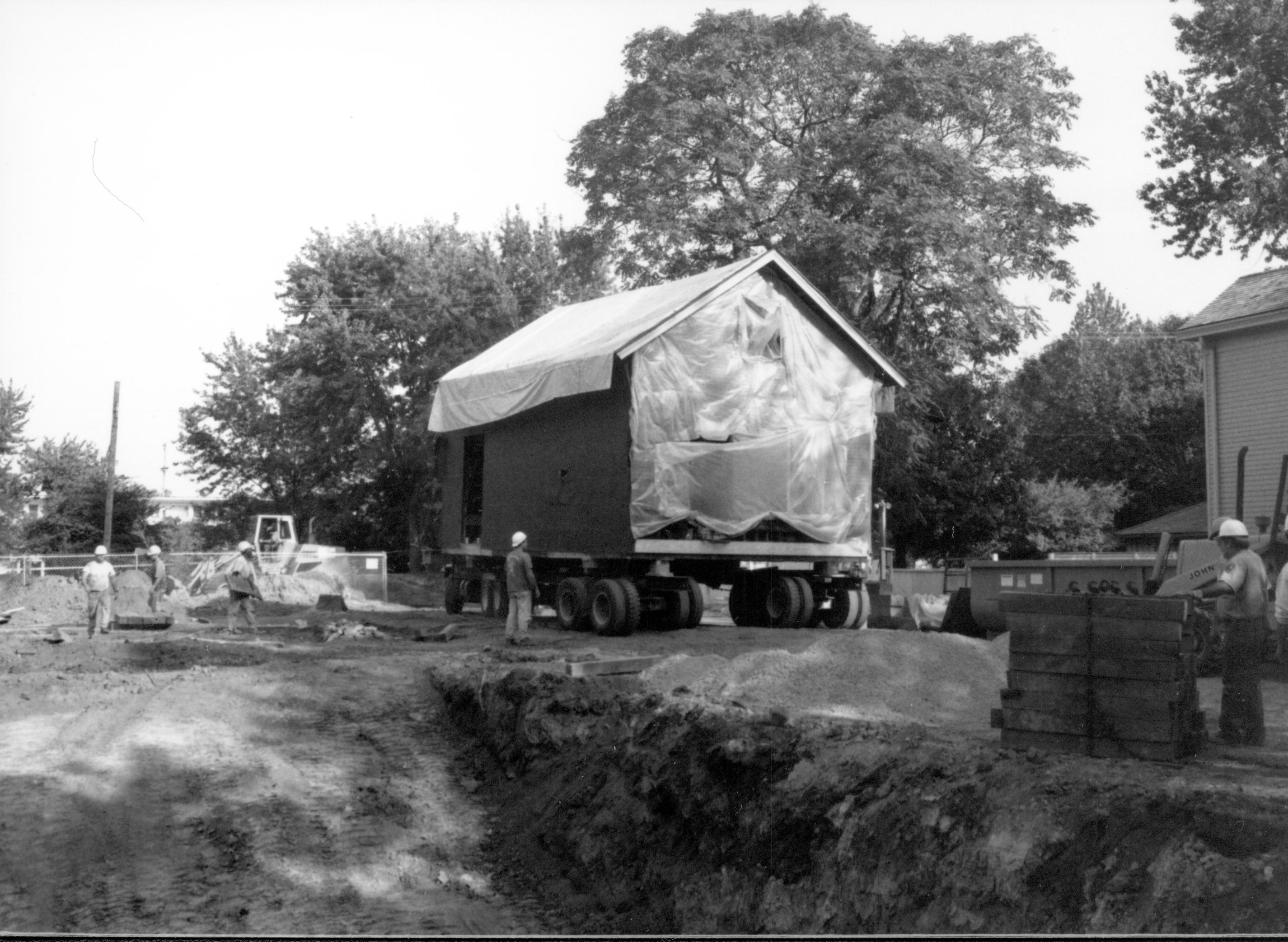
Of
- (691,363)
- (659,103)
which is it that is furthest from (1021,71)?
(691,363)

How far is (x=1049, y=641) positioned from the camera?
8.63 m

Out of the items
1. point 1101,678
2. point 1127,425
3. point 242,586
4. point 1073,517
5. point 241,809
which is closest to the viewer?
point 1101,678

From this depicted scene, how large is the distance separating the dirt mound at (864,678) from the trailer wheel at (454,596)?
1276 centimetres

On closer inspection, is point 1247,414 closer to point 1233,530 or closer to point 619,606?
point 619,606

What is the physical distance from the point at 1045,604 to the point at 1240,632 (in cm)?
192

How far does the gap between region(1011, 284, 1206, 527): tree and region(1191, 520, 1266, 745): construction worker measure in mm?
37399

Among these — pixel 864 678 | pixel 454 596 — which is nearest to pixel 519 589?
pixel 864 678

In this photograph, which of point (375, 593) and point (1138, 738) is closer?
point (1138, 738)

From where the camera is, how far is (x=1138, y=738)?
8234mm

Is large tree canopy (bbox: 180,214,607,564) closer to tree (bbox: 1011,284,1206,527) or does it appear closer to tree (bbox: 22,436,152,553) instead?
tree (bbox: 22,436,152,553)

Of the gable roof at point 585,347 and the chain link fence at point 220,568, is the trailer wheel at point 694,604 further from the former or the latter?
the chain link fence at point 220,568

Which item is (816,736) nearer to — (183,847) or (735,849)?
(735,849)

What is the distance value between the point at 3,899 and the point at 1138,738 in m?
7.45

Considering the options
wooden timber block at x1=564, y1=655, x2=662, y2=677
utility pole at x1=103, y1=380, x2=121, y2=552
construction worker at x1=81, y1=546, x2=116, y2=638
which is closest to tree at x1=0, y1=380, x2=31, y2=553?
utility pole at x1=103, y1=380, x2=121, y2=552
